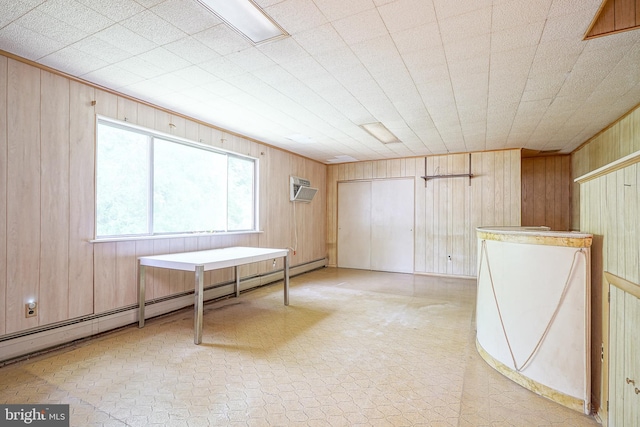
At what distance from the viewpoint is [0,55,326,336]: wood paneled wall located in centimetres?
250

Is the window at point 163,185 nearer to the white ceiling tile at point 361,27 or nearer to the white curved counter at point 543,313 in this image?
the white ceiling tile at point 361,27

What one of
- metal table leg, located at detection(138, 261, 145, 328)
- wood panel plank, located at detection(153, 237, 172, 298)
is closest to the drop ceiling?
wood panel plank, located at detection(153, 237, 172, 298)

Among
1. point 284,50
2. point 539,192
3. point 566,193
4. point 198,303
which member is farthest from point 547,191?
point 198,303

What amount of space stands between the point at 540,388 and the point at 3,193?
4.27 m

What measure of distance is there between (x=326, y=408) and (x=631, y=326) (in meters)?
1.71

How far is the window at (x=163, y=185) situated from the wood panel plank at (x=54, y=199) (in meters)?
0.32

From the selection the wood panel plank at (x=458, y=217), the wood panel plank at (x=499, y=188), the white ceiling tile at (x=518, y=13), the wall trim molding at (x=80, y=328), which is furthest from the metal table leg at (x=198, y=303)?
the wood panel plank at (x=499, y=188)

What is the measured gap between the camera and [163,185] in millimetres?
3809

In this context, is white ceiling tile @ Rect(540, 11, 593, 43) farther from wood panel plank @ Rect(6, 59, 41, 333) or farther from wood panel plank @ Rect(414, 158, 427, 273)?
wood panel plank @ Rect(414, 158, 427, 273)

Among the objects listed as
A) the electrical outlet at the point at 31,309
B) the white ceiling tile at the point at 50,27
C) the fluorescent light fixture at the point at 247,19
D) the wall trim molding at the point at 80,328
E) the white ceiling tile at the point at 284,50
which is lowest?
the wall trim molding at the point at 80,328

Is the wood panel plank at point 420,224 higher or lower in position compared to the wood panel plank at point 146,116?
lower

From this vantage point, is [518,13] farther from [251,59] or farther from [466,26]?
[251,59]

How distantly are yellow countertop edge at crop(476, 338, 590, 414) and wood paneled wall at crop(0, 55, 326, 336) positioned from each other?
355cm

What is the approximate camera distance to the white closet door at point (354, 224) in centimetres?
718
